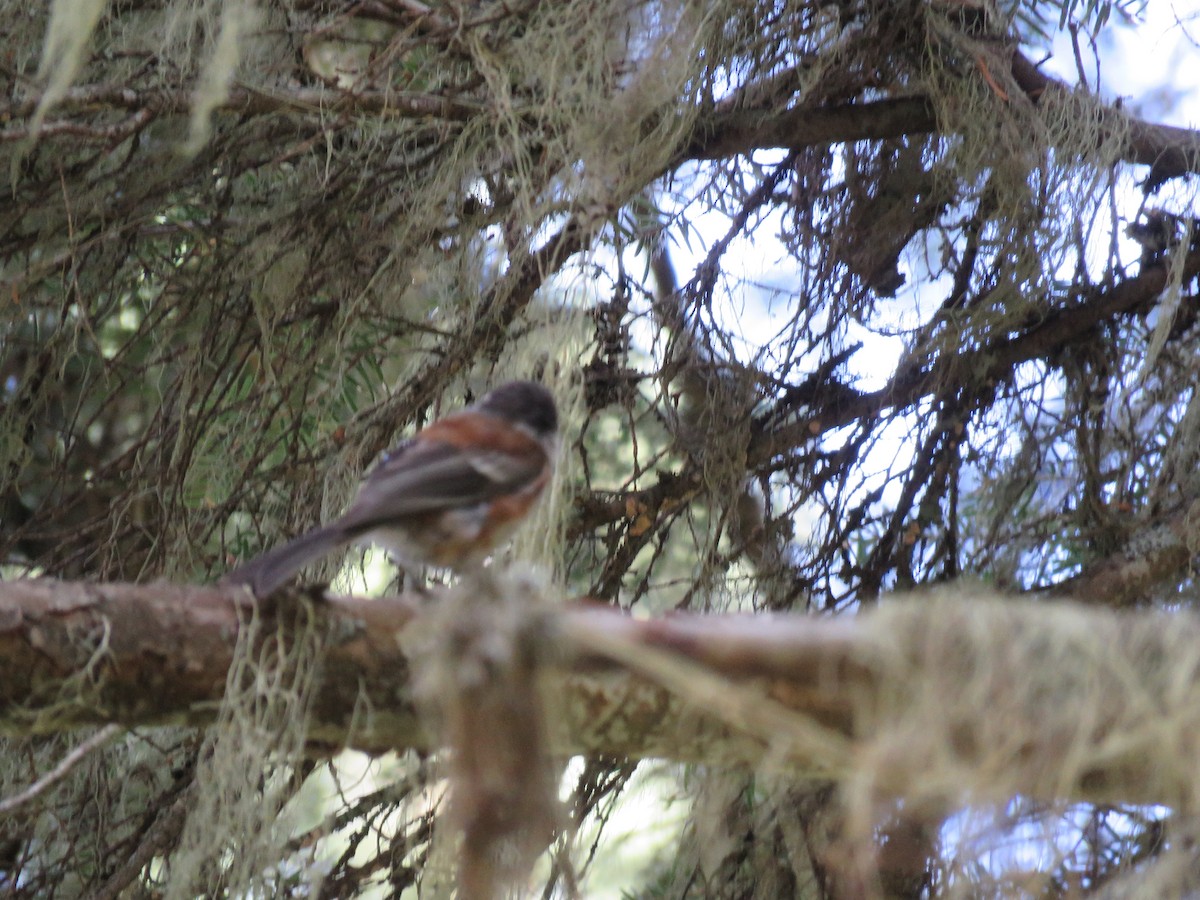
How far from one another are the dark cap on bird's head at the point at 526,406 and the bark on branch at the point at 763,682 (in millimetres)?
1051

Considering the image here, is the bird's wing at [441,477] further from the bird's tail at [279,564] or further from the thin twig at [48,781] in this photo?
the thin twig at [48,781]

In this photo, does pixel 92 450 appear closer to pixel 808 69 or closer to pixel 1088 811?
pixel 808 69

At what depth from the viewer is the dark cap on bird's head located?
139 inches

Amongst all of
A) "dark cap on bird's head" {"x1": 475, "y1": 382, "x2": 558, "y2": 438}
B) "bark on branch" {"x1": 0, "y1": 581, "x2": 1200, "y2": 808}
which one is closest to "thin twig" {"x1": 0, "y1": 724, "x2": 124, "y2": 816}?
"bark on branch" {"x1": 0, "y1": 581, "x2": 1200, "y2": 808}

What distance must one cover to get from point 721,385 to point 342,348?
118 cm

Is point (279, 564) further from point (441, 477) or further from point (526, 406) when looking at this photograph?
point (526, 406)

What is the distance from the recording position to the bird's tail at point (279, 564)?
8.32 ft

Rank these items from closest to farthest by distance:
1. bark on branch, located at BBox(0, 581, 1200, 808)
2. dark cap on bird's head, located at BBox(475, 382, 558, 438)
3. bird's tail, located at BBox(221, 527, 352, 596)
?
bark on branch, located at BBox(0, 581, 1200, 808), bird's tail, located at BBox(221, 527, 352, 596), dark cap on bird's head, located at BBox(475, 382, 558, 438)

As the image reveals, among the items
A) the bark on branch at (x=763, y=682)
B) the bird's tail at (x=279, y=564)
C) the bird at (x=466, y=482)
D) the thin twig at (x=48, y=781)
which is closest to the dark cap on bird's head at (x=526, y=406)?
the bird at (x=466, y=482)

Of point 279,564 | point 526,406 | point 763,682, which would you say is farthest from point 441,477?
point 763,682

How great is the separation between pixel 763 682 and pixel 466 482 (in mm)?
1382

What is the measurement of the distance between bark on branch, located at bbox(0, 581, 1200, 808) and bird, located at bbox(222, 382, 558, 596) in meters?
0.80

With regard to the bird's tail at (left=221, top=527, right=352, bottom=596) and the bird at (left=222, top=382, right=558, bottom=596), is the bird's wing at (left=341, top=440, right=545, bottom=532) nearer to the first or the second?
the bird at (left=222, top=382, right=558, bottom=596)

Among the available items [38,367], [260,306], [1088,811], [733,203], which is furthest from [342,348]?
[1088,811]
